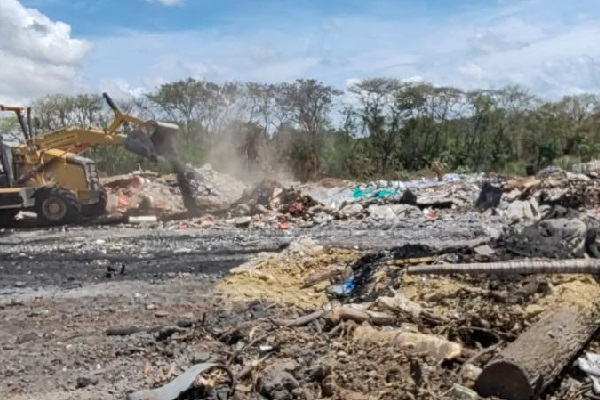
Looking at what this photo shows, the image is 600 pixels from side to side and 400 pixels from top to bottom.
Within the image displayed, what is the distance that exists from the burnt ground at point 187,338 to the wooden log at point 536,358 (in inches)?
6.4

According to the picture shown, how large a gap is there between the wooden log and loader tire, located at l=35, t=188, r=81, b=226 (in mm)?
14198

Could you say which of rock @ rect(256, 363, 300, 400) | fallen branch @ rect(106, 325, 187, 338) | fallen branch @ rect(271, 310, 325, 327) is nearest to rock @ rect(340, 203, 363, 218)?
fallen branch @ rect(106, 325, 187, 338)

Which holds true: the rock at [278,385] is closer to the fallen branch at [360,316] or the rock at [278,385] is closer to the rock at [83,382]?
the fallen branch at [360,316]

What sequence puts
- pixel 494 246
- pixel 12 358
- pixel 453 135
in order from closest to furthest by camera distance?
1. pixel 12 358
2. pixel 494 246
3. pixel 453 135

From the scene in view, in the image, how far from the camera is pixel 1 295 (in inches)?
386

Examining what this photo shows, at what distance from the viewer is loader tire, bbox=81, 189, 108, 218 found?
18766 millimetres

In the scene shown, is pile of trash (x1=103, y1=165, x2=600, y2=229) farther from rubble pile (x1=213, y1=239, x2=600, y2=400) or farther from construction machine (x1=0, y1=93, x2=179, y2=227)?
rubble pile (x1=213, y1=239, x2=600, y2=400)

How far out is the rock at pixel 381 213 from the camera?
17.8 metres

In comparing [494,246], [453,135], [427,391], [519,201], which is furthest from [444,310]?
[453,135]

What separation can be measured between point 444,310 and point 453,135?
2711cm

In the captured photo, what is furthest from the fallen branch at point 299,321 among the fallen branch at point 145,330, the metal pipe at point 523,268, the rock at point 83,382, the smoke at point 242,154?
the smoke at point 242,154

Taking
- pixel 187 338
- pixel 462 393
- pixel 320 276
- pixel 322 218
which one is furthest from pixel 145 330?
pixel 322 218

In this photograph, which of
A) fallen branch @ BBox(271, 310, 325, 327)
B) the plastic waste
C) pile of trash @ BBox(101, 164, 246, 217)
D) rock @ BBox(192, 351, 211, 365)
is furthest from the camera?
pile of trash @ BBox(101, 164, 246, 217)

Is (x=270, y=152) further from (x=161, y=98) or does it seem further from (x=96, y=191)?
(x=96, y=191)
